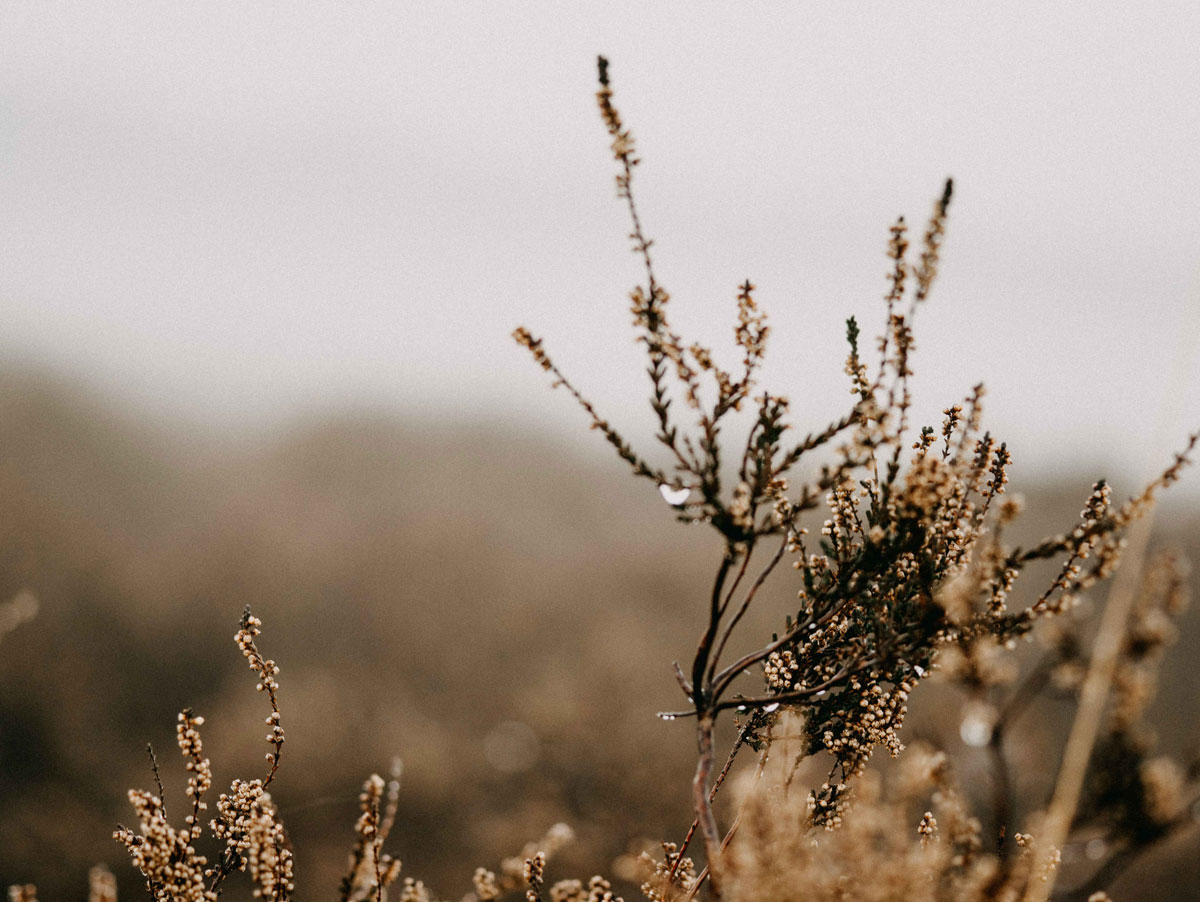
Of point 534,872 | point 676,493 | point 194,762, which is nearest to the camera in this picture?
point 676,493

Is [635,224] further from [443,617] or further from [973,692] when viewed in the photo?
[443,617]

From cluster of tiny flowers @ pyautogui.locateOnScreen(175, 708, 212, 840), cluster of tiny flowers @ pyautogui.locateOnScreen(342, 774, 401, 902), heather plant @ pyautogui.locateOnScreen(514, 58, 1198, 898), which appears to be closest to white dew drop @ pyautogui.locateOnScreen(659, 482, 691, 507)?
heather plant @ pyautogui.locateOnScreen(514, 58, 1198, 898)

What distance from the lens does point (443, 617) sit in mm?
11680

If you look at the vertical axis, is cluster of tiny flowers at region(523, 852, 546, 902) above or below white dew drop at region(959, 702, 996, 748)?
above

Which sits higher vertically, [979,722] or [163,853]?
[163,853]

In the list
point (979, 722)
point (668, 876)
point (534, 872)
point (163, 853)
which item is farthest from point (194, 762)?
point (979, 722)

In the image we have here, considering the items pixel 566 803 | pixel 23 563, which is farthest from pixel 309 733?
pixel 23 563

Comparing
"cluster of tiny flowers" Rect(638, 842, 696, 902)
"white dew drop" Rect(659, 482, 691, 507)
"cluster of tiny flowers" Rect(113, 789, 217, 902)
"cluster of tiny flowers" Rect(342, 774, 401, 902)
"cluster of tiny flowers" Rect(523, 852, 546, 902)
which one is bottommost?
"cluster of tiny flowers" Rect(638, 842, 696, 902)

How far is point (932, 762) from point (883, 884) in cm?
23

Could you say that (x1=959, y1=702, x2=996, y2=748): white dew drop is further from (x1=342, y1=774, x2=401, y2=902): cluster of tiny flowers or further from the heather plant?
(x1=342, y1=774, x2=401, y2=902): cluster of tiny flowers

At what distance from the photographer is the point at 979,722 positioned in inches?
39.7

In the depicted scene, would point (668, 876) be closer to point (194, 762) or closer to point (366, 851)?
point (366, 851)

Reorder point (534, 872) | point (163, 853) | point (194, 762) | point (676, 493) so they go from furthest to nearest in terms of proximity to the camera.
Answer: point (534, 872), point (194, 762), point (163, 853), point (676, 493)

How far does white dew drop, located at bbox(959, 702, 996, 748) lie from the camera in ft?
3.23
